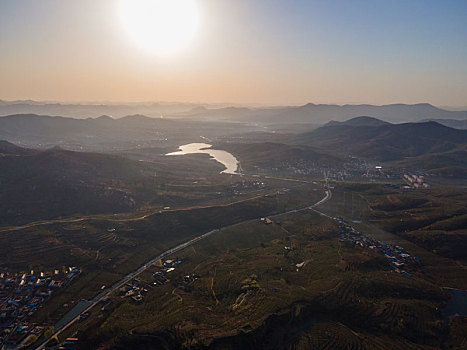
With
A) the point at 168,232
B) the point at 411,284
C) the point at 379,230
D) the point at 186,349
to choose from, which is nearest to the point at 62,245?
the point at 168,232

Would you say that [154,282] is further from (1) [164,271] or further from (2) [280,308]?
(2) [280,308]

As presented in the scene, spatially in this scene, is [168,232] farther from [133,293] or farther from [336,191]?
[336,191]

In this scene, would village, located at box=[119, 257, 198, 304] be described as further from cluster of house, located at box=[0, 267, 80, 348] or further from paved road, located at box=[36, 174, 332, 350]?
cluster of house, located at box=[0, 267, 80, 348]

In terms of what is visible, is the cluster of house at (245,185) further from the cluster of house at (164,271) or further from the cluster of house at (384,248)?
the cluster of house at (164,271)

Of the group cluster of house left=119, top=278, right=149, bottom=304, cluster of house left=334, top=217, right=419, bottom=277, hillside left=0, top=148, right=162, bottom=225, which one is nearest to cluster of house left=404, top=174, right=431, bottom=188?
cluster of house left=334, top=217, right=419, bottom=277

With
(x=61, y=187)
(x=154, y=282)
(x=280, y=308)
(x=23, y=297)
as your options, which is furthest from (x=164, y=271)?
(x=61, y=187)
